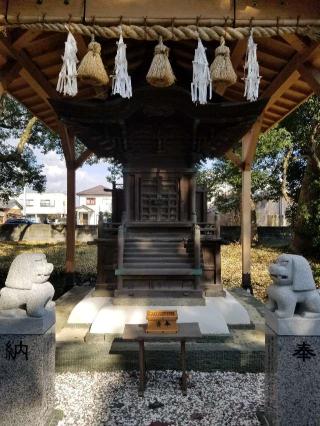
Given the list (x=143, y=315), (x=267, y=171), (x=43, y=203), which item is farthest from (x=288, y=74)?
(x=43, y=203)

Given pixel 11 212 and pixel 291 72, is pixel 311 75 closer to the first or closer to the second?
pixel 291 72

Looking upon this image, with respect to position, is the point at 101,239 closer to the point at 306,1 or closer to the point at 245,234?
the point at 245,234

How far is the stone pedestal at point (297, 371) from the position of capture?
340 centimetres

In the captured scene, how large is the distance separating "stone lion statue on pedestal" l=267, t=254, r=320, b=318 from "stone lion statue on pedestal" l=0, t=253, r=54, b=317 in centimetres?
226

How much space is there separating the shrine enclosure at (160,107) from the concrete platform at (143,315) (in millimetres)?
378

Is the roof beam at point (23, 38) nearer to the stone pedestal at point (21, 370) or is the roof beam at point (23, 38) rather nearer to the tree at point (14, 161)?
the stone pedestal at point (21, 370)

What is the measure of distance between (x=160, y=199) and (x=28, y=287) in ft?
16.7

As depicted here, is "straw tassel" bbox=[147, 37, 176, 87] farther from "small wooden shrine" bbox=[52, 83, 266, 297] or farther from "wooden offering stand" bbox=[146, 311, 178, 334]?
"small wooden shrine" bbox=[52, 83, 266, 297]

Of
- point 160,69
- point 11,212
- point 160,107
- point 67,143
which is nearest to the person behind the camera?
point 160,69

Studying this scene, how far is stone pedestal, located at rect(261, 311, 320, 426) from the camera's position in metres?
3.40

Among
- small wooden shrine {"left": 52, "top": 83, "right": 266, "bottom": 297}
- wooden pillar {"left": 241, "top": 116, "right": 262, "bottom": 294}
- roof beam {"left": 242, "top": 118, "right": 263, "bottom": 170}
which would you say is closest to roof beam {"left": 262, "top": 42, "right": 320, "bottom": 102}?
small wooden shrine {"left": 52, "top": 83, "right": 266, "bottom": 297}

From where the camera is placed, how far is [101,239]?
26.3 ft

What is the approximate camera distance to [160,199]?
8.31 metres

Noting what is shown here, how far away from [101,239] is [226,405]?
15.1 feet
